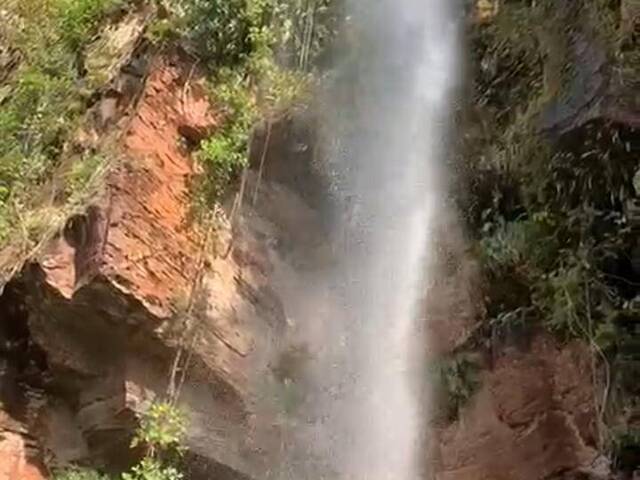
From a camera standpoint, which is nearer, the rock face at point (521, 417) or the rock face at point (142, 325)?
the rock face at point (521, 417)

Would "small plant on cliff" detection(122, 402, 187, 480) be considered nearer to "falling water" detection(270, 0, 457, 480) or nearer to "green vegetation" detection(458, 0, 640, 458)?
"falling water" detection(270, 0, 457, 480)

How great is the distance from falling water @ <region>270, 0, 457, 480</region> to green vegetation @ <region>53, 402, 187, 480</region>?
887mm

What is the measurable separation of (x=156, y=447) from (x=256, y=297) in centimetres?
122

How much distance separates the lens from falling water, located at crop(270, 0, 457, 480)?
605cm

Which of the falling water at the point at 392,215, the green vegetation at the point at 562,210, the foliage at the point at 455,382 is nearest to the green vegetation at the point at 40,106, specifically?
the falling water at the point at 392,215

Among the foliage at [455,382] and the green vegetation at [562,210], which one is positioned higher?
the green vegetation at [562,210]

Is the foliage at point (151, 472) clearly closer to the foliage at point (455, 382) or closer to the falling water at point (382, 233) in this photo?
the falling water at point (382, 233)

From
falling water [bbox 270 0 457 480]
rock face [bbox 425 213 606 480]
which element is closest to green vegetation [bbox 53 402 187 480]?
falling water [bbox 270 0 457 480]

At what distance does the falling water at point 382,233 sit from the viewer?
6.05 meters

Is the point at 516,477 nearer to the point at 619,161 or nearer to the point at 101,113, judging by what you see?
the point at 619,161

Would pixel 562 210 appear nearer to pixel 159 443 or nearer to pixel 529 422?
pixel 529 422

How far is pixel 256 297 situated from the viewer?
21.0 ft

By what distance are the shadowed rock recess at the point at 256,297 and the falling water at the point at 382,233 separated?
176mm

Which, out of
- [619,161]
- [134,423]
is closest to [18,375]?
[134,423]
